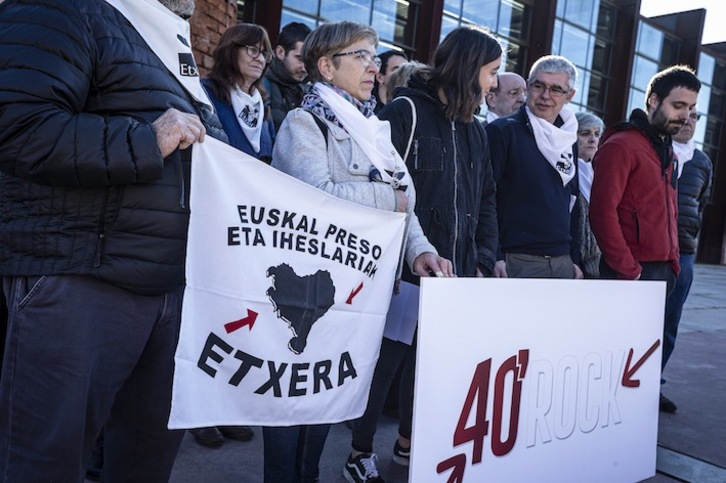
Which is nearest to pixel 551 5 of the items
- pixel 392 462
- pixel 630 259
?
pixel 630 259

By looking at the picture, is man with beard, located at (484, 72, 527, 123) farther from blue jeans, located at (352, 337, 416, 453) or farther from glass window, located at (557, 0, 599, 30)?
glass window, located at (557, 0, 599, 30)

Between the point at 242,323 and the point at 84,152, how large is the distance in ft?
2.16

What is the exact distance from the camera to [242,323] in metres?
1.95

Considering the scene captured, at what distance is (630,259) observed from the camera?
3.76 metres

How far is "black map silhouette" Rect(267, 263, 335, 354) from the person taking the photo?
2.00 m

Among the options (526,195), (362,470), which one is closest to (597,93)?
(526,195)

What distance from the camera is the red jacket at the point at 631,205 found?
3773mm

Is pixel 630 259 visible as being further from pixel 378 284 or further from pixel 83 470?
pixel 83 470

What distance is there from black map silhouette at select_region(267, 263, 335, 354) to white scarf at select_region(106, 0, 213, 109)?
1.84 ft

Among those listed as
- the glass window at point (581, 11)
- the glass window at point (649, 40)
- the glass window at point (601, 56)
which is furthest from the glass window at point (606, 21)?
the glass window at point (649, 40)

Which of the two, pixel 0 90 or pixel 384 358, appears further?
pixel 384 358

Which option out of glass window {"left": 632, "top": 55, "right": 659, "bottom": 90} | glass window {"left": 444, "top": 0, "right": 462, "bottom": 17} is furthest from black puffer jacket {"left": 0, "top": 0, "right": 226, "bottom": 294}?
glass window {"left": 632, "top": 55, "right": 659, "bottom": 90}

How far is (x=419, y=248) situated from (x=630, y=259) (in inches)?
71.0

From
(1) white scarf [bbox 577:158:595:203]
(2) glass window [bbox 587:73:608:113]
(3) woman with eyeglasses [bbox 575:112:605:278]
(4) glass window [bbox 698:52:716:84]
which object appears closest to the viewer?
(3) woman with eyeglasses [bbox 575:112:605:278]
